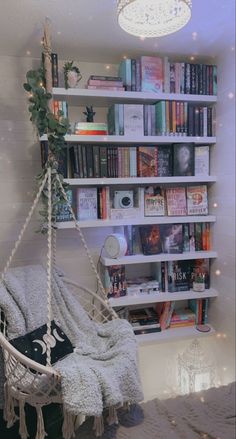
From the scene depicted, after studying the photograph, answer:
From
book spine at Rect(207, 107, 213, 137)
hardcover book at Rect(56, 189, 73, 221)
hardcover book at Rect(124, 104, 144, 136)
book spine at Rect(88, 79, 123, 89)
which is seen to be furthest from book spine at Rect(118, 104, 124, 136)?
book spine at Rect(207, 107, 213, 137)

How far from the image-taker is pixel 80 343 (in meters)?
1.76

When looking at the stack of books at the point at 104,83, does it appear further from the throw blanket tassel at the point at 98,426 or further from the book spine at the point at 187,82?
the throw blanket tassel at the point at 98,426

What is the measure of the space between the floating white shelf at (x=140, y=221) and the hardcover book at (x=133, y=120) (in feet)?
1.89

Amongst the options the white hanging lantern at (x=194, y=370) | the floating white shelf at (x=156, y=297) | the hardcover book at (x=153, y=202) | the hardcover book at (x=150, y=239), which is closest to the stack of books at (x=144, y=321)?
the floating white shelf at (x=156, y=297)

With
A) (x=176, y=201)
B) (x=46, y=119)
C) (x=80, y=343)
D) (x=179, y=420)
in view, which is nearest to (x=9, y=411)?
(x=80, y=343)

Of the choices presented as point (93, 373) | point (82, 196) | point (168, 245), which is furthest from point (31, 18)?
point (93, 373)

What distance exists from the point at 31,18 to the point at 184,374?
2.28 m

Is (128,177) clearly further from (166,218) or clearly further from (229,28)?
(229,28)

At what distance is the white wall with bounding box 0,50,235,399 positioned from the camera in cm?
211

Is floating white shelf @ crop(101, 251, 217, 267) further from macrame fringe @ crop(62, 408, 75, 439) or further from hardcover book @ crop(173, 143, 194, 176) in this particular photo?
macrame fringe @ crop(62, 408, 75, 439)

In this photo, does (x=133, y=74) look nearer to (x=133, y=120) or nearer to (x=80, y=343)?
(x=133, y=120)

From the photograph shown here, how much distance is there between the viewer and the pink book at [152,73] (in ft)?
6.86

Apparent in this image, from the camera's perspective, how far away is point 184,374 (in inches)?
81.3

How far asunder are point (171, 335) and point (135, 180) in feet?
3.72
